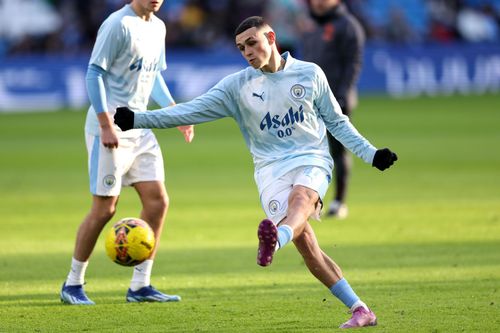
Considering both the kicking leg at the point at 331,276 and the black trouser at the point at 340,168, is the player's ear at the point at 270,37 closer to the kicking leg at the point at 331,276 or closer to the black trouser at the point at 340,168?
the kicking leg at the point at 331,276

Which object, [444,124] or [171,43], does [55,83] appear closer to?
[171,43]

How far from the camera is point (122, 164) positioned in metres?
9.17

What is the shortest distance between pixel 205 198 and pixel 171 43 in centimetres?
1982

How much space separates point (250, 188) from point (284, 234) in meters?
10.6

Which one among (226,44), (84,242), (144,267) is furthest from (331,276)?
(226,44)

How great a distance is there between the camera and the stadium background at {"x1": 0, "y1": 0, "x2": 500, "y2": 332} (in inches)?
344

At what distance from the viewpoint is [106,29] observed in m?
8.99

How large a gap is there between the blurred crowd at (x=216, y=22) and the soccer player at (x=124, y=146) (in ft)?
88.1

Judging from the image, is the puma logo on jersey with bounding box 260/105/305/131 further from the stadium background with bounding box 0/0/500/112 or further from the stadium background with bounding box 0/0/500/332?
the stadium background with bounding box 0/0/500/112

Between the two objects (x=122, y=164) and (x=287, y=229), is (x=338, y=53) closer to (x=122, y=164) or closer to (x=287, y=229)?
(x=122, y=164)

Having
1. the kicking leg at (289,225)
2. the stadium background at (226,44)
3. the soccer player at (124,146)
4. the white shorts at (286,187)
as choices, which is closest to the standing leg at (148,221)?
the soccer player at (124,146)

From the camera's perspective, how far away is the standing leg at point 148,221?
30.2ft

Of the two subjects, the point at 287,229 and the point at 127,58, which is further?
the point at 127,58

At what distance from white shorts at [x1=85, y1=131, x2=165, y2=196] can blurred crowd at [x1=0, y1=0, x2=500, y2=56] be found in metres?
26.9
